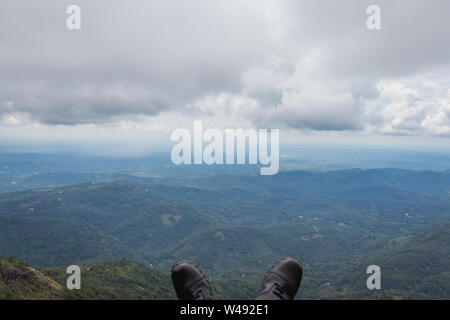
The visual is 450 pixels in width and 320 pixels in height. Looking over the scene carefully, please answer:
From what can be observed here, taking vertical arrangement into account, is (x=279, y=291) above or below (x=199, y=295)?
above

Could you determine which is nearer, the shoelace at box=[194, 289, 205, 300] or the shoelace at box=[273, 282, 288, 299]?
the shoelace at box=[273, 282, 288, 299]

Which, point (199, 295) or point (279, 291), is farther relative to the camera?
point (199, 295)

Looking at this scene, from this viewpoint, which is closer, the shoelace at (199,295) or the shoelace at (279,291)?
the shoelace at (279,291)

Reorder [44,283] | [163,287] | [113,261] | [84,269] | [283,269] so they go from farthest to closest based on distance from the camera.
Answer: [113,261]
[163,287]
[84,269]
[44,283]
[283,269]

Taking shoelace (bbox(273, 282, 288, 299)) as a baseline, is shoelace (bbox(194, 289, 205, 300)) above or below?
below

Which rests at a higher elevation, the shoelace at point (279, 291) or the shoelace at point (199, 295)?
the shoelace at point (279, 291)
